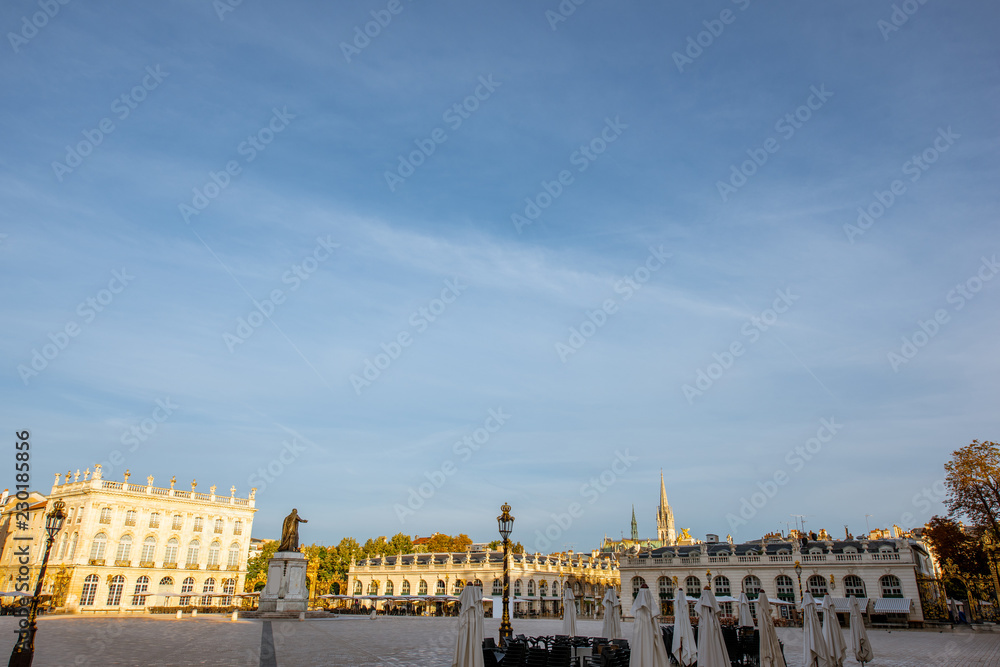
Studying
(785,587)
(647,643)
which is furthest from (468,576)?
(647,643)

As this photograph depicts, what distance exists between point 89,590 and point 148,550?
19.5 ft

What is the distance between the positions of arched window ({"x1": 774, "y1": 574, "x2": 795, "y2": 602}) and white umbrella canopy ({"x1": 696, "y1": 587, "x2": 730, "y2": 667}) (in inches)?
1929

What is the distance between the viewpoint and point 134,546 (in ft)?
209

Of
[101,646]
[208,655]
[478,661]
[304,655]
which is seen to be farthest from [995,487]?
[101,646]

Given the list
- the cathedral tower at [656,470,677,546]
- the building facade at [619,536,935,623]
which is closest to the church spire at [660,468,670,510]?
the cathedral tower at [656,470,677,546]

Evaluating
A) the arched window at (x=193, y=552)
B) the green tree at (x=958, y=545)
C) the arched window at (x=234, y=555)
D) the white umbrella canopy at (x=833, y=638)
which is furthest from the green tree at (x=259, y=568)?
the white umbrella canopy at (x=833, y=638)

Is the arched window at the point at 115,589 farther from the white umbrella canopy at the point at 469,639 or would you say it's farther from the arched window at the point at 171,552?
the white umbrella canopy at the point at 469,639

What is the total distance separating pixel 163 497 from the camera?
6662 cm

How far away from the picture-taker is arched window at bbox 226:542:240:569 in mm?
71000

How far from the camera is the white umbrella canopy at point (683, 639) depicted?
16203mm

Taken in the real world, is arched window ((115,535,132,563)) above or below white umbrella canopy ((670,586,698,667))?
above

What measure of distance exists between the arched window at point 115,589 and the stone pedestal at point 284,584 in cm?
3367

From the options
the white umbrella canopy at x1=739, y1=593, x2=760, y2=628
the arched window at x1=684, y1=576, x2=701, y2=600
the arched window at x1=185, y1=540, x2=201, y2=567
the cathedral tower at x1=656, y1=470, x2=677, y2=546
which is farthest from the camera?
the cathedral tower at x1=656, y1=470, x2=677, y2=546

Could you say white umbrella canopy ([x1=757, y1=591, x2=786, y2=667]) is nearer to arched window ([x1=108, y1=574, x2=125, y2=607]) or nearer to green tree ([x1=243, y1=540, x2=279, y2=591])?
arched window ([x1=108, y1=574, x2=125, y2=607])
